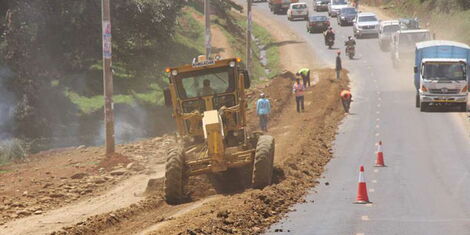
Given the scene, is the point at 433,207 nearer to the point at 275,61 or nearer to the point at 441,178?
the point at 441,178

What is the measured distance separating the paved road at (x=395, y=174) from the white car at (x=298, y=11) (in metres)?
32.6

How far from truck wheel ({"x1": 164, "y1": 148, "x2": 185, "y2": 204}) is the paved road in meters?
2.99

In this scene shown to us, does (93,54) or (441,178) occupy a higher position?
(93,54)

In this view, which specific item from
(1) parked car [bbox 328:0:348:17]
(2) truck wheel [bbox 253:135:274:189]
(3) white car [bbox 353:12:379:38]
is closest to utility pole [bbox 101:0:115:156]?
(2) truck wheel [bbox 253:135:274:189]

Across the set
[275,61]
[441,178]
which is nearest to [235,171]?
[441,178]

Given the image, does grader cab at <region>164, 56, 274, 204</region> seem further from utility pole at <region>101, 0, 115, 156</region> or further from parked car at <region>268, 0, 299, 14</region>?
parked car at <region>268, 0, 299, 14</region>

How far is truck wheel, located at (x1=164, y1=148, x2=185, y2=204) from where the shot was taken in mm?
20688

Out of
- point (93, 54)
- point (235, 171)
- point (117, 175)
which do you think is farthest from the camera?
point (93, 54)

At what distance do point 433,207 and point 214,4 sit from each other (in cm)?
5442

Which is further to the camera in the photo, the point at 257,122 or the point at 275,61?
the point at 275,61

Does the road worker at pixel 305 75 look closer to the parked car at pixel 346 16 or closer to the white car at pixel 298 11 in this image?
the parked car at pixel 346 16

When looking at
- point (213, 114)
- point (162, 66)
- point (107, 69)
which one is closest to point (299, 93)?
point (107, 69)

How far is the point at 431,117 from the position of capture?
38.5 m

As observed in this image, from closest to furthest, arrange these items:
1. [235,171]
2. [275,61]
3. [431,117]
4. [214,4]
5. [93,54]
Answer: [235,171]
[431,117]
[93,54]
[275,61]
[214,4]
